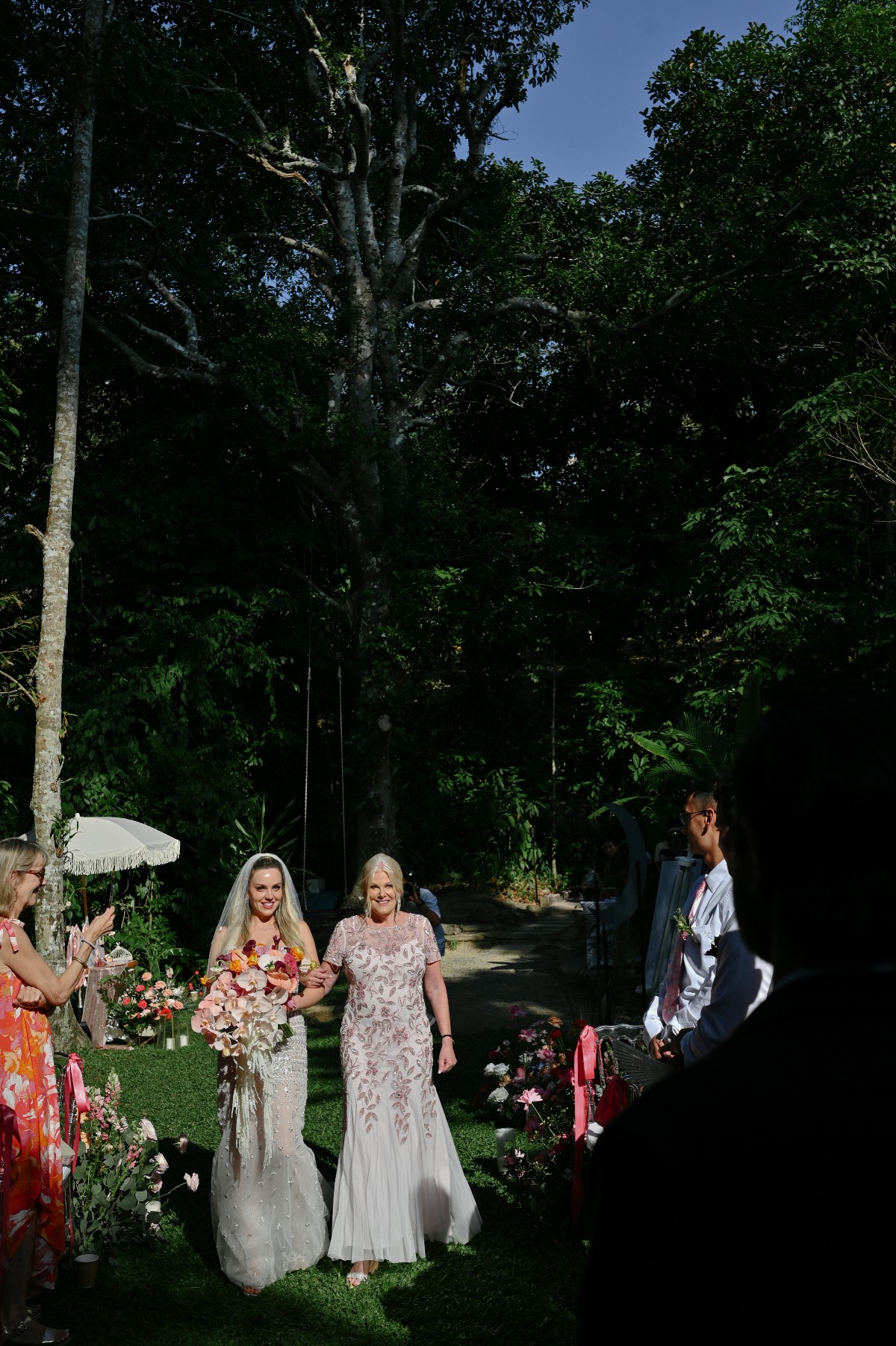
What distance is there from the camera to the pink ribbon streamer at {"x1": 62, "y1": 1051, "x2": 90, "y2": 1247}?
5.62 meters

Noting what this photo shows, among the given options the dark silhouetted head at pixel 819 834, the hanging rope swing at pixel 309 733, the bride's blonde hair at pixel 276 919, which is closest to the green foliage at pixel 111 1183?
the bride's blonde hair at pixel 276 919

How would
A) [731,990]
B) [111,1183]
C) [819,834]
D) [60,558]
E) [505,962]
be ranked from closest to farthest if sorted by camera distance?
1. [819,834]
2. [731,990]
3. [111,1183]
4. [60,558]
5. [505,962]

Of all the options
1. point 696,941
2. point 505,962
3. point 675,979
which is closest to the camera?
point 696,941

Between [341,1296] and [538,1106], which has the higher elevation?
[538,1106]

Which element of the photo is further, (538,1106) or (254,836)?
(254,836)

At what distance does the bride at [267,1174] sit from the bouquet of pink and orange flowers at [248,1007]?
0.35 ft

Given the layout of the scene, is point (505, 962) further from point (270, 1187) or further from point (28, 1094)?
point (28, 1094)

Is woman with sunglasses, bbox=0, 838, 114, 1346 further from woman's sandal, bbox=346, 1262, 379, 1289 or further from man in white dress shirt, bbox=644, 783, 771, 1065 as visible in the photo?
man in white dress shirt, bbox=644, 783, 771, 1065

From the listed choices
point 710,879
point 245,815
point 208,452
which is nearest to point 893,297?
point 208,452

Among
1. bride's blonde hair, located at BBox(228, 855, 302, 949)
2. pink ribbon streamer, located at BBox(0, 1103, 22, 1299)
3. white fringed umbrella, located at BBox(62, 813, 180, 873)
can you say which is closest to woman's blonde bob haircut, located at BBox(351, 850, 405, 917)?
bride's blonde hair, located at BBox(228, 855, 302, 949)

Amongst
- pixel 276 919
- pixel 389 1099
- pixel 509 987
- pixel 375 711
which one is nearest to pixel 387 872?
pixel 276 919

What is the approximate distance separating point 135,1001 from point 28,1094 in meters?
7.00

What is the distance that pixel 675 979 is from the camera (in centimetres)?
519

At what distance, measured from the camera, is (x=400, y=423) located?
18.3 m
